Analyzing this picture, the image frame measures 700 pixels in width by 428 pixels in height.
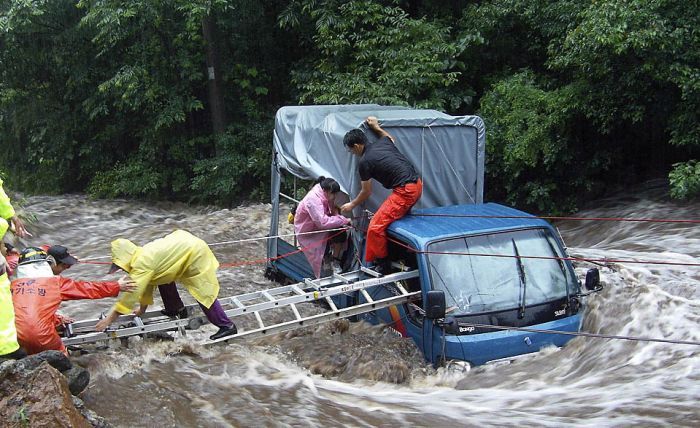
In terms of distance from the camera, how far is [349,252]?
23.3 feet

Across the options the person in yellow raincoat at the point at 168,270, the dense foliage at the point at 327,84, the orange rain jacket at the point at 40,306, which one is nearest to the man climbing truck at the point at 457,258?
the person in yellow raincoat at the point at 168,270

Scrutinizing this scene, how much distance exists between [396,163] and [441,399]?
2.28 m

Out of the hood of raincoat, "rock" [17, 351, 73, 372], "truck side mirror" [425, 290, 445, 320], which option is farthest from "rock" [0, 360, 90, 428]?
"truck side mirror" [425, 290, 445, 320]

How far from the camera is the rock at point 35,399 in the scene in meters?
3.90

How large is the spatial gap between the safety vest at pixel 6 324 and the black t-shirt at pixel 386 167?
3.21m

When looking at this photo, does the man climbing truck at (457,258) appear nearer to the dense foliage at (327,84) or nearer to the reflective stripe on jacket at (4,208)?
the reflective stripe on jacket at (4,208)

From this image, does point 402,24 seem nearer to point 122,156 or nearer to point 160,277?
point 122,156

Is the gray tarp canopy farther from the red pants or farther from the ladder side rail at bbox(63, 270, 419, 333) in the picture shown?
the ladder side rail at bbox(63, 270, 419, 333)

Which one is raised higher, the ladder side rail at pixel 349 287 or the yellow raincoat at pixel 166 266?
the yellow raincoat at pixel 166 266

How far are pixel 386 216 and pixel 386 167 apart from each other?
464 mm

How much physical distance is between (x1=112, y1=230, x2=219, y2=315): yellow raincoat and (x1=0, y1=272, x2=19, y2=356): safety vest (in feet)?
2.77

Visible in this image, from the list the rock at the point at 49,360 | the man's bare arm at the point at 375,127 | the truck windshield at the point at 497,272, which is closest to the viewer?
the rock at the point at 49,360

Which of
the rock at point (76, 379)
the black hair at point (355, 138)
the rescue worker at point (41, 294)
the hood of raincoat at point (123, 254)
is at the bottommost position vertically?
the rock at point (76, 379)

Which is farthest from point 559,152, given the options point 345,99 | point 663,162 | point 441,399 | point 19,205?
point 19,205
